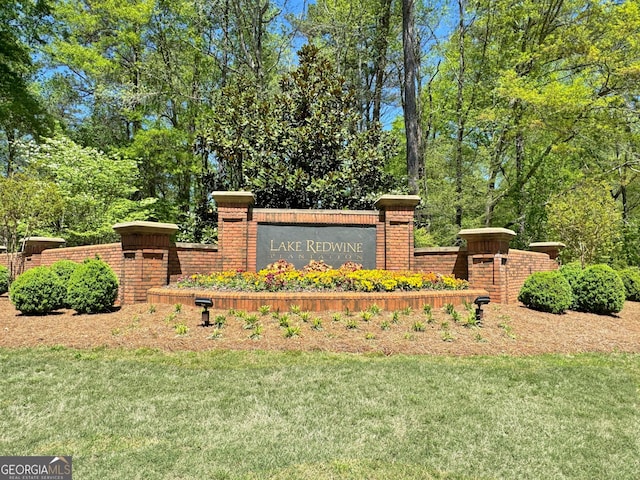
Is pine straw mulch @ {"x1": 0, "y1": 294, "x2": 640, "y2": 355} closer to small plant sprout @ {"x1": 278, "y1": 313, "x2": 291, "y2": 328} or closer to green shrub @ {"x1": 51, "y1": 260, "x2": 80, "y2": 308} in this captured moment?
small plant sprout @ {"x1": 278, "y1": 313, "x2": 291, "y2": 328}

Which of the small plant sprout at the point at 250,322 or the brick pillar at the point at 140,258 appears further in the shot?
Result: the brick pillar at the point at 140,258

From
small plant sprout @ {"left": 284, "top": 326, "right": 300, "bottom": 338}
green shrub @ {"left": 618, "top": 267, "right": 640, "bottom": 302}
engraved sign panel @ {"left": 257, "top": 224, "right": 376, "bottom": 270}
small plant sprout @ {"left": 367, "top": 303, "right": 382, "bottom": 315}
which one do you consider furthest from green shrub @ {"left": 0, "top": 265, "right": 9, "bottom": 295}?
A: green shrub @ {"left": 618, "top": 267, "right": 640, "bottom": 302}

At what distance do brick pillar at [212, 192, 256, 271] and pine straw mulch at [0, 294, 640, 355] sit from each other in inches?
85.2

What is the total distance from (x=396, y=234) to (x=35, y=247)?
9.99m

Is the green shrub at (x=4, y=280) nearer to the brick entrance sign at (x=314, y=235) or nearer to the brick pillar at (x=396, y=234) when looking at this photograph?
the brick entrance sign at (x=314, y=235)

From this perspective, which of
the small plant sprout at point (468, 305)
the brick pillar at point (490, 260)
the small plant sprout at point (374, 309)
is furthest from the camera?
the brick pillar at point (490, 260)

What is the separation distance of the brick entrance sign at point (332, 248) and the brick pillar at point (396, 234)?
0.02 meters

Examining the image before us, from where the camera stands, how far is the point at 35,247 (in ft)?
38.1

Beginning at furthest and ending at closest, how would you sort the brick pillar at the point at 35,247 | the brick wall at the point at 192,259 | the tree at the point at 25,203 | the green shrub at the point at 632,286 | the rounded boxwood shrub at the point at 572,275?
the green shrub at the point at 632,286 → the brick pillar at the point at 35,247 → the tree at the point at 25,203 → the rounded boxwood shrub at the point at 572,275 → the brick wall at the point at 192,259

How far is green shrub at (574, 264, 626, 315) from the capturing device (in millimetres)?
9109

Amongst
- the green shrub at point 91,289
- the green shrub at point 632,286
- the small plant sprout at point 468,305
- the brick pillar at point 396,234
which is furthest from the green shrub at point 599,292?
the green shrub at point 91,289

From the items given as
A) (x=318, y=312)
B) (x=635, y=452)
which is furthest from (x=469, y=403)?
(x=318, y=312)

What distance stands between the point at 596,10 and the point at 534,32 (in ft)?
9.19

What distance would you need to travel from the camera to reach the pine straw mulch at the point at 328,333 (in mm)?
5781
